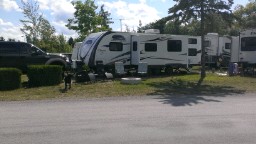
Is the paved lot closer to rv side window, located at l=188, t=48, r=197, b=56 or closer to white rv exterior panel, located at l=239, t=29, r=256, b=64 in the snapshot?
white rv exterior panel, located at l=239, t=29, r=256, b=64

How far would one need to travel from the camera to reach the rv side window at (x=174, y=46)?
82.5 feet

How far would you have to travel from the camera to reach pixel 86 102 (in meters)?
13.2

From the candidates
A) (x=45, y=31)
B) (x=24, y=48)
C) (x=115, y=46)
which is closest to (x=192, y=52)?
(x=115, y=46)

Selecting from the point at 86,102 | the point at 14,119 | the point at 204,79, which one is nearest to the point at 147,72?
the point at 204,79

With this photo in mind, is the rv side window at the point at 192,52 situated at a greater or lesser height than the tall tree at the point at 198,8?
lesser

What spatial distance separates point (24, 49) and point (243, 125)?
13.5 meters

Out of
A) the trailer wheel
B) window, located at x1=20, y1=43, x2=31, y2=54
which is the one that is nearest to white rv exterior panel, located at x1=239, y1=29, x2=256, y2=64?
the trailer wheel

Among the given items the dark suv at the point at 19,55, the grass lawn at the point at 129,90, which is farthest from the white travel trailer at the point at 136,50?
the grass lawn at the point at 129,90

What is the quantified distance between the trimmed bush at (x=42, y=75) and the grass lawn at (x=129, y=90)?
0.53 meters

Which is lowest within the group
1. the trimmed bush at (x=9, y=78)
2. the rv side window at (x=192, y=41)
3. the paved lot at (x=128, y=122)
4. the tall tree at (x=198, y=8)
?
the paved lot at (x=128, y=122)

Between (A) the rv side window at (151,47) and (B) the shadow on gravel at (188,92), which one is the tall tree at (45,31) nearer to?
(A) the rv side window at (151,47)

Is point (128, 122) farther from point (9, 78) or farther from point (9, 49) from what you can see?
point (9, 49)

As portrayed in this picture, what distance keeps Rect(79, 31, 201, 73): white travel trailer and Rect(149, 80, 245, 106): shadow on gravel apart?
14.2 ft

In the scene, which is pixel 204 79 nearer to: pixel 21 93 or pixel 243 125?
pixel 21 93
